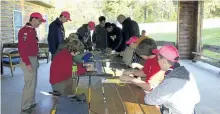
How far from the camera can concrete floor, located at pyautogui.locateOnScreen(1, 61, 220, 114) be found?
5061 millimetres

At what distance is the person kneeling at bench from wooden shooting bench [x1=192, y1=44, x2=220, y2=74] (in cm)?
675

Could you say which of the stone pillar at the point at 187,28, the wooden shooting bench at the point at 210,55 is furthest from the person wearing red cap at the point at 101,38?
the stone pillar at the point at 187,28

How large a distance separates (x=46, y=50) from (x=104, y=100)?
890 cm

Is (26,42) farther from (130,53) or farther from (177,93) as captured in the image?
(177,93)

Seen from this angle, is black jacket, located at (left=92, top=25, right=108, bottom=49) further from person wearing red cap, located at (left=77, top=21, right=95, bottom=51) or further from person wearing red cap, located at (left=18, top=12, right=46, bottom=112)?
person wearing red cap, located at (left=18, top=12, right=46, bottom=112)

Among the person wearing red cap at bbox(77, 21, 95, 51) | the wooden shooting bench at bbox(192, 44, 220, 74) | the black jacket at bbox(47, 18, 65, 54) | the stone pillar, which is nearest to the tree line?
the stone pillar

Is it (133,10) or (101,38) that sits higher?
(133,10)

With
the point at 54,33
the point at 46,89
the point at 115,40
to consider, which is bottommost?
the point at 46,89

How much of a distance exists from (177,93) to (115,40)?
5.06 meters

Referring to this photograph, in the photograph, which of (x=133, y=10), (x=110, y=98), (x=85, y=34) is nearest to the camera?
(x=110, y=98)

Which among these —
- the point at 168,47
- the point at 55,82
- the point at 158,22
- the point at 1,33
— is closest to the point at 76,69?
the point at 55,82

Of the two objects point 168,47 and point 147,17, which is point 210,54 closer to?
point 147,17

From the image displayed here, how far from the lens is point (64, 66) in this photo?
11.6 feet

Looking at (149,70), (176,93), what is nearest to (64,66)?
(149,70)
